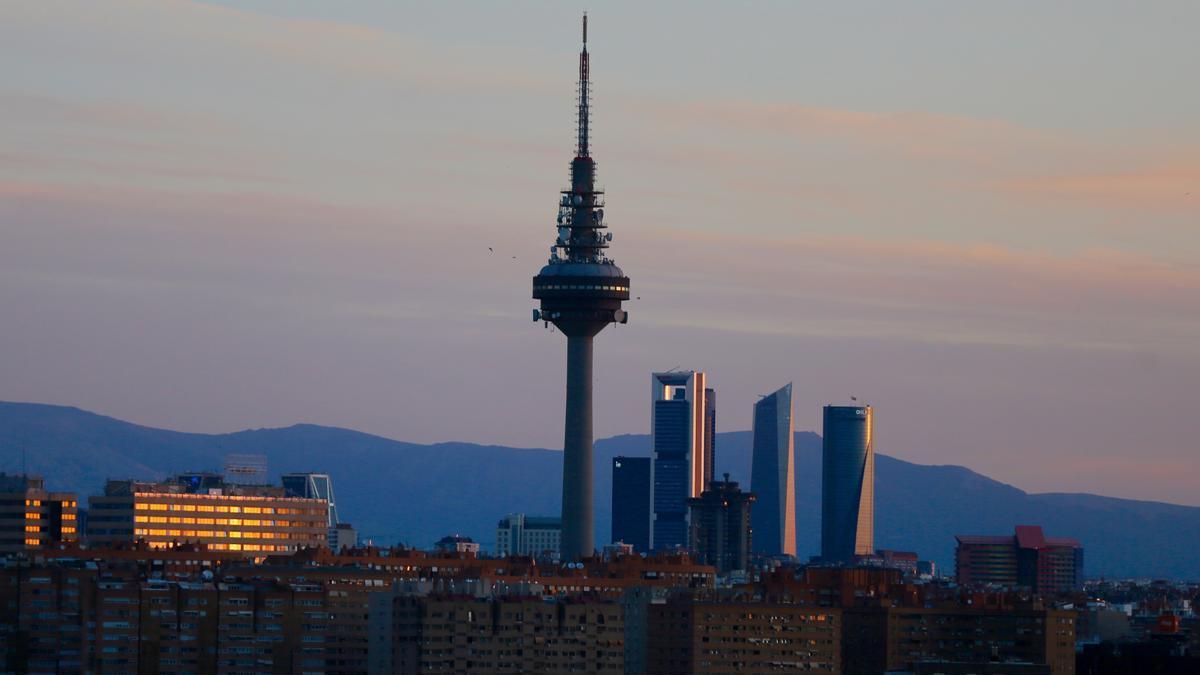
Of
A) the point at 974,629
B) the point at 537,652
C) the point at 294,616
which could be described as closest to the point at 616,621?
the point at 537,652

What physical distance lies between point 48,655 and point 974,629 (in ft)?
198

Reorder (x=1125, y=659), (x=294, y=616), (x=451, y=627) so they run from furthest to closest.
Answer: (x=1125, y=659) < (x=294, y=616) < (x=451, y=627)

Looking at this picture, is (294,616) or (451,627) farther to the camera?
(294,616)

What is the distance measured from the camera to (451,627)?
541 feet

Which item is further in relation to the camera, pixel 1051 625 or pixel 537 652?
pixel 1051 625

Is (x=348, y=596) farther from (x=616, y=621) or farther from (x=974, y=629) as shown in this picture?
(x=974, y=629)

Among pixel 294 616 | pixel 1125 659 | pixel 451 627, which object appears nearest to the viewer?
pixel 451 627

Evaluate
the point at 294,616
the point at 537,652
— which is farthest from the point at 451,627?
the point at 294,616

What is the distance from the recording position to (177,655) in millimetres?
170125

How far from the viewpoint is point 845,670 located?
611 feet

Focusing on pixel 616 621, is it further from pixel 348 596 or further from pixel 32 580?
pixel 32 580

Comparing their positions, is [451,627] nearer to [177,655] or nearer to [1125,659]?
[177,655]

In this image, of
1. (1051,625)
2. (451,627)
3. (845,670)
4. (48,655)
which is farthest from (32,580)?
(1051,625)

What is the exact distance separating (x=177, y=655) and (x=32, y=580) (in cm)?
1919
